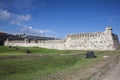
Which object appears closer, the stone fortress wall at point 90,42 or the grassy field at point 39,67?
the grassy field at point 39,67

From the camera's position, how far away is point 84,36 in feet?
A: 216

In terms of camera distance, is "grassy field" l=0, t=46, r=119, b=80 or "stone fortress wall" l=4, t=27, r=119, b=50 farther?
"stone fortress wall" l=4, t=27, r=119, b=50

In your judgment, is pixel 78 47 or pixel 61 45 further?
pixel 61 45

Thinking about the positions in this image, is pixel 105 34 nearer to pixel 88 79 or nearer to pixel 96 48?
pixel 96 48

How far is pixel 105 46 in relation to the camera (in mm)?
59969

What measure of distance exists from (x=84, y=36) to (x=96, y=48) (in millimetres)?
7052

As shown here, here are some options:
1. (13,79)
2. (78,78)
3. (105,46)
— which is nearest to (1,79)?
(13,79)

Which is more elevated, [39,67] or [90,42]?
[90,42]

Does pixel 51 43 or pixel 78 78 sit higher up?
pixel 51 43

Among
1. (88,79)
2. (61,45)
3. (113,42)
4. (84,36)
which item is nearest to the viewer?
(88,79)

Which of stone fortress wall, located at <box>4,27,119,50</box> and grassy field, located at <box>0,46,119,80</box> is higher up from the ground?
stone fortress wall, located at <box>4,27,119,50</box>

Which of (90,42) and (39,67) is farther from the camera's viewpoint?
(90,42)

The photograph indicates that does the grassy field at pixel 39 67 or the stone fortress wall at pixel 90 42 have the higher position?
the stone fortress wall at pixel 90 42

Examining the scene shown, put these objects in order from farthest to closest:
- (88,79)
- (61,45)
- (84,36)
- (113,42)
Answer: (61,45) → (84,36) → (113,42) → (88,79)
